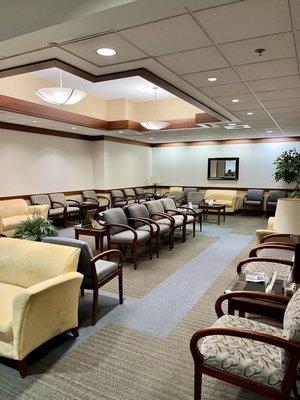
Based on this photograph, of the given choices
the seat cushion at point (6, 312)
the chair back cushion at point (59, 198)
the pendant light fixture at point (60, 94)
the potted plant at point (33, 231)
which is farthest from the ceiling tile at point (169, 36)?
the chair back cushion at point (59, 198)

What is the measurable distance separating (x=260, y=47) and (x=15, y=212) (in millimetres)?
5762

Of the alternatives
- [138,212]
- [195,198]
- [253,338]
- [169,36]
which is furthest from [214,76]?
[195,198]

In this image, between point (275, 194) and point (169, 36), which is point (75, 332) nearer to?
point (169, 36)

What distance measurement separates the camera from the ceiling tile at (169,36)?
220cm

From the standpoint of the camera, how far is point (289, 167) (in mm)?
8820

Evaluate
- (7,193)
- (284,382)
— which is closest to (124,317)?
(284,382)

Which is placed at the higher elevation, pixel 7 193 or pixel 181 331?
pixel 7 193

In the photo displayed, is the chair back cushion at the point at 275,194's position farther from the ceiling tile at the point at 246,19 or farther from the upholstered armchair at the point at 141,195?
the ceiling tile at the point at 246,19

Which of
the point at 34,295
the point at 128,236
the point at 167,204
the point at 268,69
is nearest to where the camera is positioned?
the point at 34,295

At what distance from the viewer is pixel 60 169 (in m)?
8.26

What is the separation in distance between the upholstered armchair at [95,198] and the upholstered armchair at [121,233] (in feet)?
12.9

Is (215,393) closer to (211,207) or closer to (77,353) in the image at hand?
Answer: (77,353)

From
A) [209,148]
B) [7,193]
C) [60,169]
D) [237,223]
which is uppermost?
[209,148]

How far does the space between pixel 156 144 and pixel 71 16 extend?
9.59 metres
